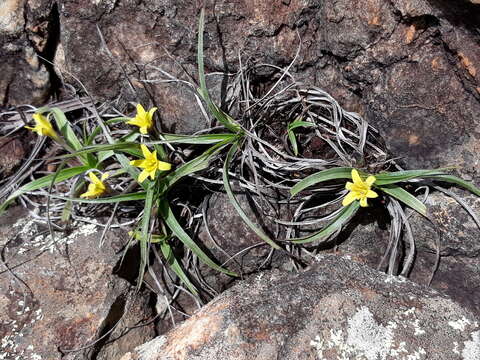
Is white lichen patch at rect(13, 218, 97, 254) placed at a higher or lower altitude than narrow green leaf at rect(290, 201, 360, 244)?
lower

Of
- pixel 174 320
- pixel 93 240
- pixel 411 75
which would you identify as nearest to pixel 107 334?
pixel 174 320

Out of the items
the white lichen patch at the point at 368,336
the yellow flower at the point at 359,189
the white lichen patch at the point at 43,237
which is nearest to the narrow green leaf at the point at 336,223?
the yellow flower at the point at 359,189

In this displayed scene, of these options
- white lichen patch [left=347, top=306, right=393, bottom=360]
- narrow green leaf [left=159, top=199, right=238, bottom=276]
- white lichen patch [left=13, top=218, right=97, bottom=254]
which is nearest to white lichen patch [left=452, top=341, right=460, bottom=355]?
white lichen patch [left=347, top=306, right=393, bottom=360]

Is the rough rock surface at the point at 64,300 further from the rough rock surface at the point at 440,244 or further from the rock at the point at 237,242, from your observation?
the rough rock surface at the point at 440,244

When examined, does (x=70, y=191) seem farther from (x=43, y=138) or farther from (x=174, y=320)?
(x=174, y=320)

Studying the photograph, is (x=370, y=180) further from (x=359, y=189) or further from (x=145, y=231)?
(x=145, y=231)

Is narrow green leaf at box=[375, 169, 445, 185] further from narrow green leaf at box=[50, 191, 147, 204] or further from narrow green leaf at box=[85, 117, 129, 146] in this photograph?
narrow green leaf at box=[85, 117, 129, 146]

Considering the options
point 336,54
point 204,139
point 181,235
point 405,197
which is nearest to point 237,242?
point 181,235
